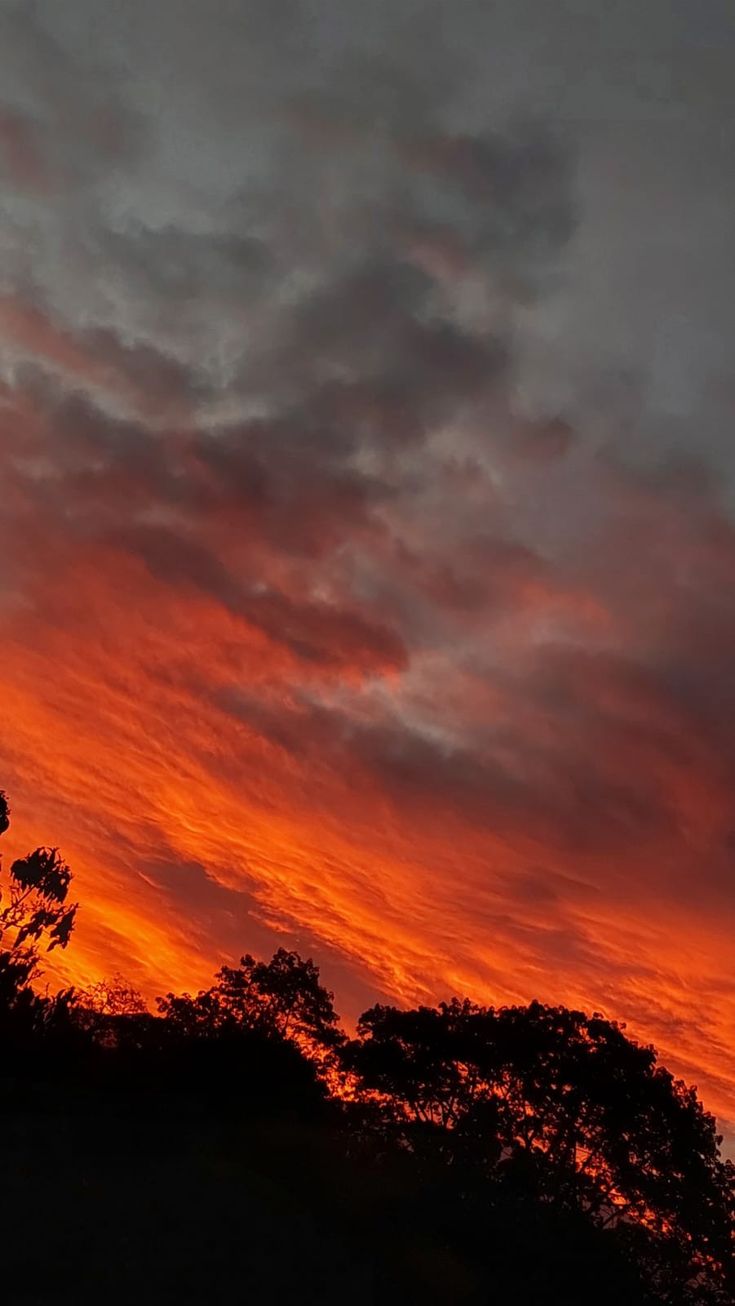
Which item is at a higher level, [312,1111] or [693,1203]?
[693,1203]

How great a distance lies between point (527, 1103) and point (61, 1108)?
24.9m

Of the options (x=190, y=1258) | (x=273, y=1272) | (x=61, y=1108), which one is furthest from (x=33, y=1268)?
(x=61, y=1108)

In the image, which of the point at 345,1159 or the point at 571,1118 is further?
the point at 571,1118

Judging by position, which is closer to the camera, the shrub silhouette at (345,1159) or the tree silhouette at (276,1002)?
the shrub silhouette at (345,1159)

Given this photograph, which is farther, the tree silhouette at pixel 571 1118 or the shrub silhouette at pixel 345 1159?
the tree silhouette at pixel 571 1118

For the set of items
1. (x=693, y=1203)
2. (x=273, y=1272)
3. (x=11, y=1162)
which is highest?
(x=693, y=1203)

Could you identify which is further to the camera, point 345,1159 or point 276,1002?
point 276,1002

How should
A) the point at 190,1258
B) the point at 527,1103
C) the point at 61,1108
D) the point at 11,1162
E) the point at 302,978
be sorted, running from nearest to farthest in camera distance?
the point at 190,1258 → the point at 11,1162 → the point at 61,1108 → the point at 527,1103 → the point at 302,978

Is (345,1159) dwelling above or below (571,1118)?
below

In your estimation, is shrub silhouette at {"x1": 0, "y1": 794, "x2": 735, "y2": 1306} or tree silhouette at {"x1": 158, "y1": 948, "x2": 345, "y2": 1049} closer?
shrub silhouette at {"x1": 0, "y1": 794, "x2": 735, "y2": 1306}

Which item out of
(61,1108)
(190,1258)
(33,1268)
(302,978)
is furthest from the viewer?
(302,978)

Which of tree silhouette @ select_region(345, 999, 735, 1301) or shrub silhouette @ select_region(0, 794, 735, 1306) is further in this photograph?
tree silhouette @ select_region(345, 999, 735, 1301)

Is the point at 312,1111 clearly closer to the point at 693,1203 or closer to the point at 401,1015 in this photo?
the point at 401,1015

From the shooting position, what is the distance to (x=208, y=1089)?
39.5 m
